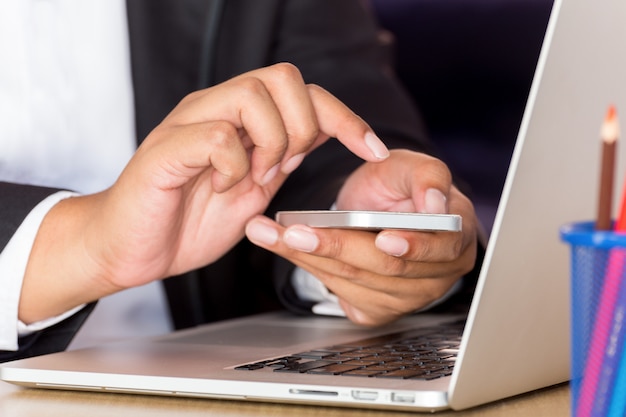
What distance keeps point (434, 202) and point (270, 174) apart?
5.1 inches

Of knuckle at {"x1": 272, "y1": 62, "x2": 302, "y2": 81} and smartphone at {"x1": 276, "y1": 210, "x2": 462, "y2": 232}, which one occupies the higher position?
knuckle at {"x1": 272, "y1": 62, "x2": 302, "y2": 81}

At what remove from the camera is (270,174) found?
682 millimetres

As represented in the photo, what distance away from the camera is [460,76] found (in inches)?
81.2

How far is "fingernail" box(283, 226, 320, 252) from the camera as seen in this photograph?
2.05ft

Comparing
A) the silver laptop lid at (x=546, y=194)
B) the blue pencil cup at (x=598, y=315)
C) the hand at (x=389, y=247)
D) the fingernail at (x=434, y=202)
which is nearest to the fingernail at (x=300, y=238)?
the hand at (x=389, y=247)

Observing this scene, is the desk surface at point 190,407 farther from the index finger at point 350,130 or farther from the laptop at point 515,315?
the index finger at point 350,130

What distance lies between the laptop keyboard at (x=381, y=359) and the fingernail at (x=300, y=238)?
0.24ft

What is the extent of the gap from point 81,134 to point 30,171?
0.07 m

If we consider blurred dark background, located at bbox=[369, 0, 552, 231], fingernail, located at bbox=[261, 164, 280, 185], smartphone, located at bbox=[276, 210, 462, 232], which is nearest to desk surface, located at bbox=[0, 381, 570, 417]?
smartphone, located at bbox=[276, 210, 462, 232]

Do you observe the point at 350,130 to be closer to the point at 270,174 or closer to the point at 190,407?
the point at 270,174

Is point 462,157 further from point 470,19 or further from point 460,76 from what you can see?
point 470,19

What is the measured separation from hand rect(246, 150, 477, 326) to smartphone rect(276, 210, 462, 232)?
0.02m

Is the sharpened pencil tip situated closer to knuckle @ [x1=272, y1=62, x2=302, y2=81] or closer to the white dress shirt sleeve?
knuckle @ [x1=272, y1=62, x2=302, y2=81]

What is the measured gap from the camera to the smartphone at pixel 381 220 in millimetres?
535
